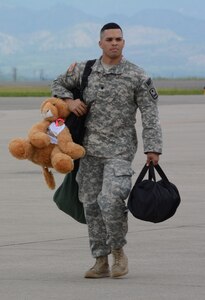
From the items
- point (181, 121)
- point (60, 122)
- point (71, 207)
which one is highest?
point (60, 122)

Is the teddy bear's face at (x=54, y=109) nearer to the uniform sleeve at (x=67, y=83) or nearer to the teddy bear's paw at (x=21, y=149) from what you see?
the uniform sleeve at (x=67, y=83)

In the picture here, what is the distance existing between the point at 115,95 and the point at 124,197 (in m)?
0.74

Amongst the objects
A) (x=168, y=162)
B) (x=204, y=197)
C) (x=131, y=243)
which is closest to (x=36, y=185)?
(x=204, y=197)

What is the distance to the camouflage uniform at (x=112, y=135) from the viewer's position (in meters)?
8.96

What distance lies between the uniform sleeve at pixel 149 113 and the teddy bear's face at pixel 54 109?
564mm

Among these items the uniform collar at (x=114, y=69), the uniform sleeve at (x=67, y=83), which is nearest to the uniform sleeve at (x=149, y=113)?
the uniform collar at (x=114, y=69)

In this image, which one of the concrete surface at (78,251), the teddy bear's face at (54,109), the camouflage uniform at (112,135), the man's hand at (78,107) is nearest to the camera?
Answer: the concrete surface at (78,251)

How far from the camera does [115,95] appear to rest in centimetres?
902

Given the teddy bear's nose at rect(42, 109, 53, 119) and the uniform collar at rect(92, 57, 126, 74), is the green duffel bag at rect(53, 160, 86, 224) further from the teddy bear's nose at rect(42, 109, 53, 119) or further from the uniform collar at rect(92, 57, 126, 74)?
the uniform collar at rect(92, 57, 126, 74)

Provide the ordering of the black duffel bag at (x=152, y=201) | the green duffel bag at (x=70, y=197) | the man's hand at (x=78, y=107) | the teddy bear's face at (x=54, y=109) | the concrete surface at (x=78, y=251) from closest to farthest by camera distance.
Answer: the concrete surface at (x=78, y=251) → the black duffel bag at (x=152, y=201) → the man's hand at (x=78, y=107) → the teddy bear's face at (x=54, y=109) → the green duffel bag at (x=70, y=197)

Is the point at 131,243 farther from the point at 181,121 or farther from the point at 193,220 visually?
the point at 181,121

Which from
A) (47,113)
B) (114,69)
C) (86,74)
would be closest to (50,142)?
(47,113)

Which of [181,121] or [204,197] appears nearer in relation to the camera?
[204,197]

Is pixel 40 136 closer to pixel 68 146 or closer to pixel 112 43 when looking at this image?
pixel 68 146
